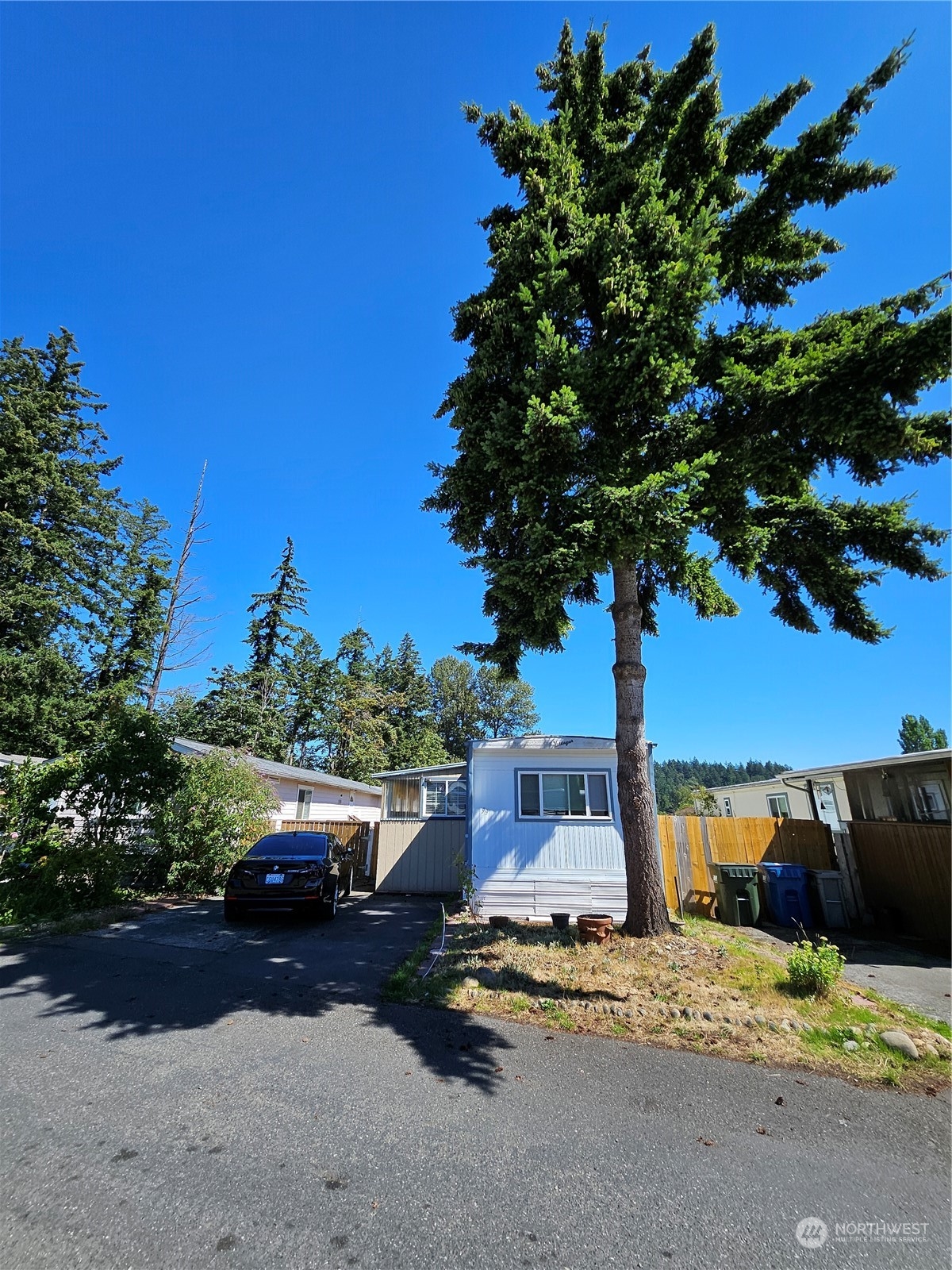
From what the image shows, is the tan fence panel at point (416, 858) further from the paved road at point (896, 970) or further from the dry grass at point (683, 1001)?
the paved road at point (896, 970)

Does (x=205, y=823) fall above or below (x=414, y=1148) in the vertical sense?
above

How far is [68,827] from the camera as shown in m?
10.5

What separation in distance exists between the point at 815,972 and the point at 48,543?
2779 centimetres

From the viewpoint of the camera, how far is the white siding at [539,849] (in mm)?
10375

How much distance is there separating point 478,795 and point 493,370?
8259mm

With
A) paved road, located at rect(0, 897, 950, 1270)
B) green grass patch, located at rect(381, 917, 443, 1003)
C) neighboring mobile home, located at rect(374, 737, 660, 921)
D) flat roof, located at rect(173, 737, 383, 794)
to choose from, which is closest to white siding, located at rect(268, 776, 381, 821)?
flat roof, located at rect(173, 737, 383, 794)

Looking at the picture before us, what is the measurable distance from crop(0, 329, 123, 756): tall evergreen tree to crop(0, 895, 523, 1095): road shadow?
16.3 meters

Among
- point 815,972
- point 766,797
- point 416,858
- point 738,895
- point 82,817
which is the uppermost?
point 766,797

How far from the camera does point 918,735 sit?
61.9 metres

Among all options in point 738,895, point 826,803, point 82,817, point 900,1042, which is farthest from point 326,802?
point 900,1042

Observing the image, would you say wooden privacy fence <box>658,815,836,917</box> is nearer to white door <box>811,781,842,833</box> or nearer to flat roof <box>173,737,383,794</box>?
white door <box>811,781,842,833</box>

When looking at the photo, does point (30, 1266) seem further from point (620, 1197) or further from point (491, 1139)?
point (620, 1197)
